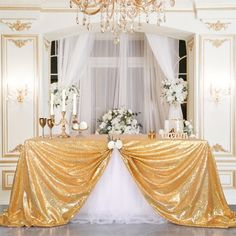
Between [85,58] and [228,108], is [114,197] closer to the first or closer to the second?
[228,108]

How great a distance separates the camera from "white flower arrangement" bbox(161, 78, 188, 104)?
620 cm

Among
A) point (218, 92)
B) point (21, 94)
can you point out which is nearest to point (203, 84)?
point (218, 92)

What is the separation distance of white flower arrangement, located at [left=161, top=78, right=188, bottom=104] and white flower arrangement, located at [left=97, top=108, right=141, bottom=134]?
68 centimetres

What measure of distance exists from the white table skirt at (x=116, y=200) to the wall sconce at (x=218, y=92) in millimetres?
2259

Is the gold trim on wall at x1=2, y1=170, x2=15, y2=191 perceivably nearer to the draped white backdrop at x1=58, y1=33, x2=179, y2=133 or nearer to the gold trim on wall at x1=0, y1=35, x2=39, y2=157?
the gold trim on wall at x1=0, y1=35, x2=39, y2=157

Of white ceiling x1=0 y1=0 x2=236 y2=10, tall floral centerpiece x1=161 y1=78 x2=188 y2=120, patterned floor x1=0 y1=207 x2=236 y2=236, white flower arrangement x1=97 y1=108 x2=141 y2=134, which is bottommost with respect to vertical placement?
patterned floor x1=0 y1=207 x2=236 y2=236

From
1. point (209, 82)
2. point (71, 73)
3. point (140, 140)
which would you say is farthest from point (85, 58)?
point (140, 140)

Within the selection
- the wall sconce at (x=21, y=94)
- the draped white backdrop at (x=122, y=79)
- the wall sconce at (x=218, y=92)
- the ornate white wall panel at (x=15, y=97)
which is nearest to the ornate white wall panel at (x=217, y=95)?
the wall sconce at (x=218, y=92)

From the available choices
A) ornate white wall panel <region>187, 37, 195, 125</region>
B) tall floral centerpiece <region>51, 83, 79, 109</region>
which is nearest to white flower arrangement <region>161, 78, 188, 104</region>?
ornate white wall panel <region>187, 37, 195, 125</region>

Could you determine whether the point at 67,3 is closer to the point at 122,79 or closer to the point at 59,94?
the point at 59,94

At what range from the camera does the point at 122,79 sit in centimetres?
675

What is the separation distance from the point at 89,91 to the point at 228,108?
92.2 inches

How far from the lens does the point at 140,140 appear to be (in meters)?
4.32

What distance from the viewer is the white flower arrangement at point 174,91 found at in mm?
6199
